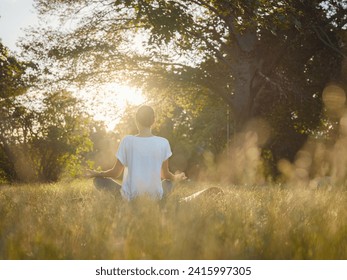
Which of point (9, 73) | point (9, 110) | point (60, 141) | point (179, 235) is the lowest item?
point (60, 141)

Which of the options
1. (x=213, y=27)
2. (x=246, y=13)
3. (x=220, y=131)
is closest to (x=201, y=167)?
(x=220, y=131)

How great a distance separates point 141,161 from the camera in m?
6.39

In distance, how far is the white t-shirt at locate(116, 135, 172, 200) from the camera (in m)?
6.34

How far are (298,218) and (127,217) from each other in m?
1.45

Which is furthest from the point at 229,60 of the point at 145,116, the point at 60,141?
the point at 145,116

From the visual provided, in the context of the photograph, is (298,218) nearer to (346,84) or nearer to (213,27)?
(213,27)

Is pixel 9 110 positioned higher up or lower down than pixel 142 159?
higher up

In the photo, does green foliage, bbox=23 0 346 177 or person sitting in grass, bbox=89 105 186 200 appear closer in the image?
person sitting in grass, bbox=89 105 186 200

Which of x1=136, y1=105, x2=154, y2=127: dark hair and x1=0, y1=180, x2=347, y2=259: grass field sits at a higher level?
x1=136, y1=105, x2=154, y2=127: dark hair
